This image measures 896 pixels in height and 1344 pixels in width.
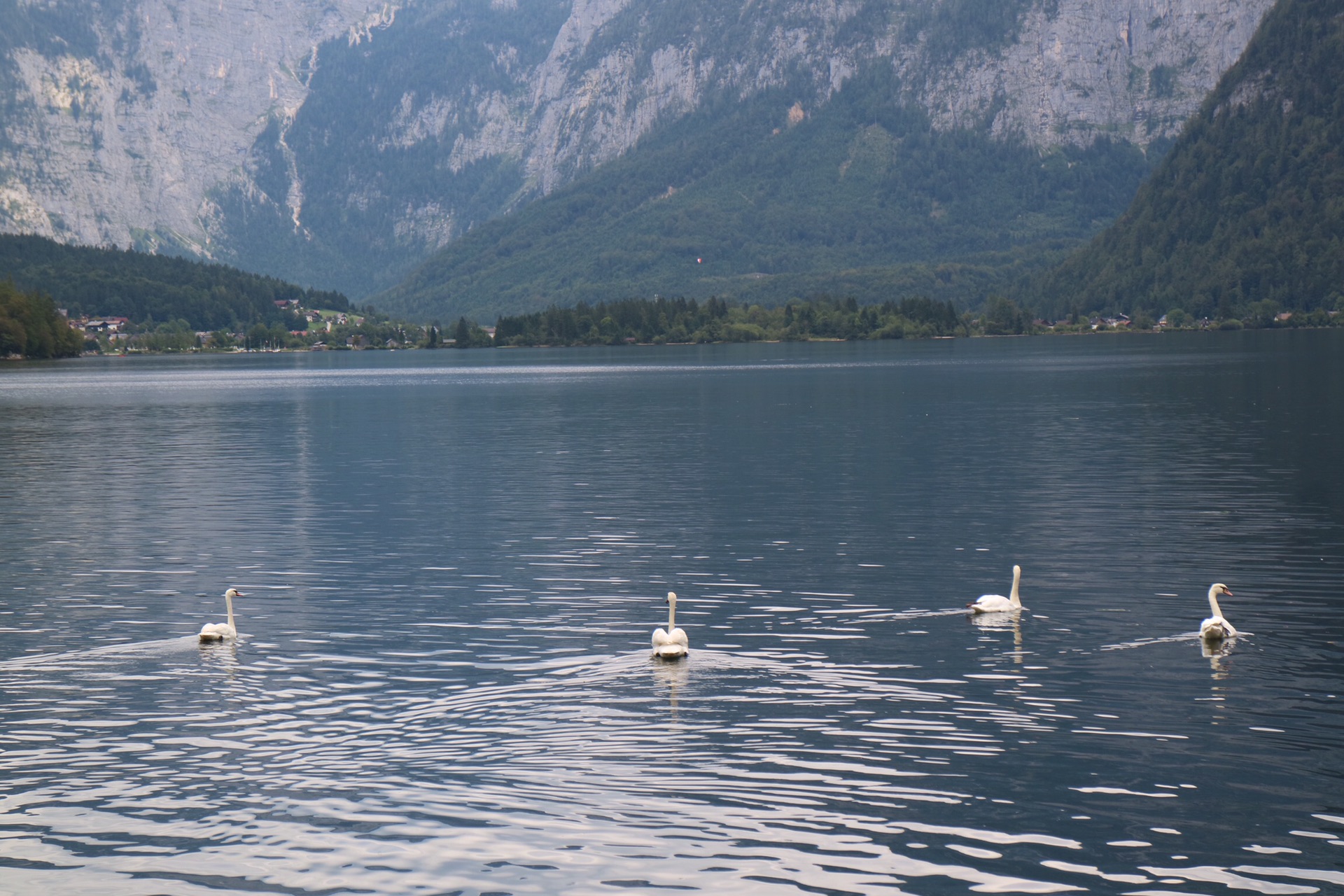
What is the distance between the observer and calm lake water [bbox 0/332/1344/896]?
22391 millimetres

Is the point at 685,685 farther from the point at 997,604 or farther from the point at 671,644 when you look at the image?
the point at 997,604

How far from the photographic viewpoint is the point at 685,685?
3209 cm

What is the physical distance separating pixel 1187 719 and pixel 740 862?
1136 cm

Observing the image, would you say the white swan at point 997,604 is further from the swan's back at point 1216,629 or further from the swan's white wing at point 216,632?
the swan's white wing at point 216,632

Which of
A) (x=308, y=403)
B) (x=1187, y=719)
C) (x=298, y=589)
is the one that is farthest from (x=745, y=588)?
(x=308, y=403)

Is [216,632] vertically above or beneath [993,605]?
beneath

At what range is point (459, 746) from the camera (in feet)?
90.8

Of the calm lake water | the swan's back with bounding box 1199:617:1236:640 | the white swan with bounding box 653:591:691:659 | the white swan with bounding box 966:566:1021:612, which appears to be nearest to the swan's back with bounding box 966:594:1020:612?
the white swan with bounding box 966:566:1021:612

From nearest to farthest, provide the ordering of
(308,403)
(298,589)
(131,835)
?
(131,835)
(298,589)
(308,403)

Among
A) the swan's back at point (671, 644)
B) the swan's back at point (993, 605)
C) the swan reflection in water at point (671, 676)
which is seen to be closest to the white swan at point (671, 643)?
the swan's back at point (671, 644)

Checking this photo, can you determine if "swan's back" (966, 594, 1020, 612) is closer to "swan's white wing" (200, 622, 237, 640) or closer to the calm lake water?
the calm lake water

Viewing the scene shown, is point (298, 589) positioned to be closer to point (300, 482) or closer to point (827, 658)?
point (827, 658)

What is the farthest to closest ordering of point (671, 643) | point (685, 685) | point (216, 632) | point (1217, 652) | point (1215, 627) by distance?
1. point (216, 632)
2. point (1215, 627)
3. point (1217, 652)
4. point (671, 643)
5. point (685, 685)

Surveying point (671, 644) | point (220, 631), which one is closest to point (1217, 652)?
point (671, 644)
